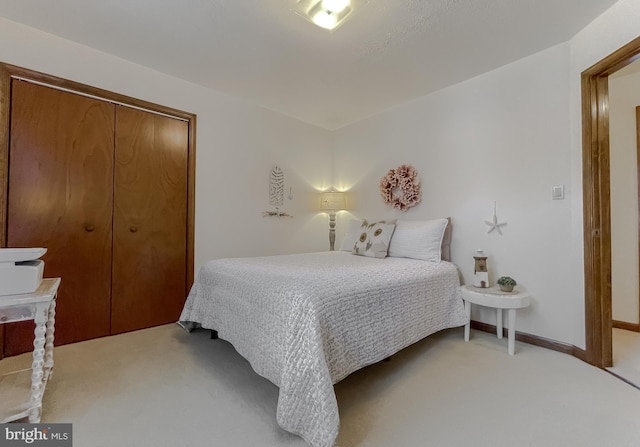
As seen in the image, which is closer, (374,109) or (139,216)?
(139,216)

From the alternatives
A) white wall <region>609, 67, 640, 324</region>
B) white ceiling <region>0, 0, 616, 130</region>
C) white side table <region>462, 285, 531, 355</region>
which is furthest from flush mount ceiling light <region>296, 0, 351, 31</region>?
white wall <region>609, 67, 640, 324</region>

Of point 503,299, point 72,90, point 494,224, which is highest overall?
point 72,90

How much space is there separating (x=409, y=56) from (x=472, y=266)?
75.2 inches

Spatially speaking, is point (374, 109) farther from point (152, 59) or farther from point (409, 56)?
point (152, 59)

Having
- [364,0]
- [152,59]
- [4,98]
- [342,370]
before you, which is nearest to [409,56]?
[364,0]

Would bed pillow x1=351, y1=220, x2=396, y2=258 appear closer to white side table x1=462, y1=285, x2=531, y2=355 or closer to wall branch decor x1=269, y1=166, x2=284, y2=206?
white side table x1=462, y1=285, x2=531, y2=355

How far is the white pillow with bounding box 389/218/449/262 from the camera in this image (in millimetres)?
2535

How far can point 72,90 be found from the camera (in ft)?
7.31

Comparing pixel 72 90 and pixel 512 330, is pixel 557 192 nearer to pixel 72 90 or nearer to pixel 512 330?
pixel 512 330

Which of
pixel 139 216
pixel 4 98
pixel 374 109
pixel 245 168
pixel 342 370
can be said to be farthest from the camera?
pixel 374 109

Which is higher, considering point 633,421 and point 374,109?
point 374,109

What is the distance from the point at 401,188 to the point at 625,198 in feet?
6.56

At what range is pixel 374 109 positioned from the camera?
11.2ft

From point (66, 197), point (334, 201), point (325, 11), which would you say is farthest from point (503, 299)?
point (66, 197)
